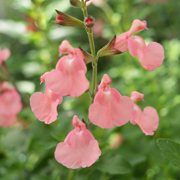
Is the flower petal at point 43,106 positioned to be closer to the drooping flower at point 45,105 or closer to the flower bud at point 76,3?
the drooping flower at point 45,105

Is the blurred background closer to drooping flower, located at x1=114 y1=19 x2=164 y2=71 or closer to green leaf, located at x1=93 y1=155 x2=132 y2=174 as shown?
green leaf, located at x1=93 y1=155 x2=132 y2=174

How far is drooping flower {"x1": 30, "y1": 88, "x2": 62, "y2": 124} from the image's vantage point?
76cm

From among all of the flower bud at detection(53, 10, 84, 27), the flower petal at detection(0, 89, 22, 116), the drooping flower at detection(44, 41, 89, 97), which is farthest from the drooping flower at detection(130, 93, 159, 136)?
the flower petal at detection(0, 89, 22, 116)

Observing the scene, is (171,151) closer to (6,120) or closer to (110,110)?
(110,110)

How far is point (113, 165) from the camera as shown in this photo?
0.93m

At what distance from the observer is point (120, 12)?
2.07 meters

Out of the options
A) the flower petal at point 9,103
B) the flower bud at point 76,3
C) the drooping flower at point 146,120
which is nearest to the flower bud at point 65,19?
the flower bud at point 76,3

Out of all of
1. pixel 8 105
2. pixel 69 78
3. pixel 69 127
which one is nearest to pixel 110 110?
pixel 69 78

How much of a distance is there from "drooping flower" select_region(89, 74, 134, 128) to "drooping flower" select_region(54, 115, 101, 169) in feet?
0.27

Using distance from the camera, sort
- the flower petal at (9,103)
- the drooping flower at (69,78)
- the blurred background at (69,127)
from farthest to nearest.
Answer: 1. the flower petal at (9,103)
2. the blurred background at (69,127)
3. the drooping flower at (69,78)

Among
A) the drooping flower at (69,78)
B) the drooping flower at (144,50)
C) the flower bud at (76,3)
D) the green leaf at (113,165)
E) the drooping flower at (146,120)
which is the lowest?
the green leaf at (113,165)

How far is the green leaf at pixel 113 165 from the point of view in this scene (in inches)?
35.7

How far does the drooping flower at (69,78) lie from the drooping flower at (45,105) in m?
0.07

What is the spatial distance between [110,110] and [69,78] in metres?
0.14
